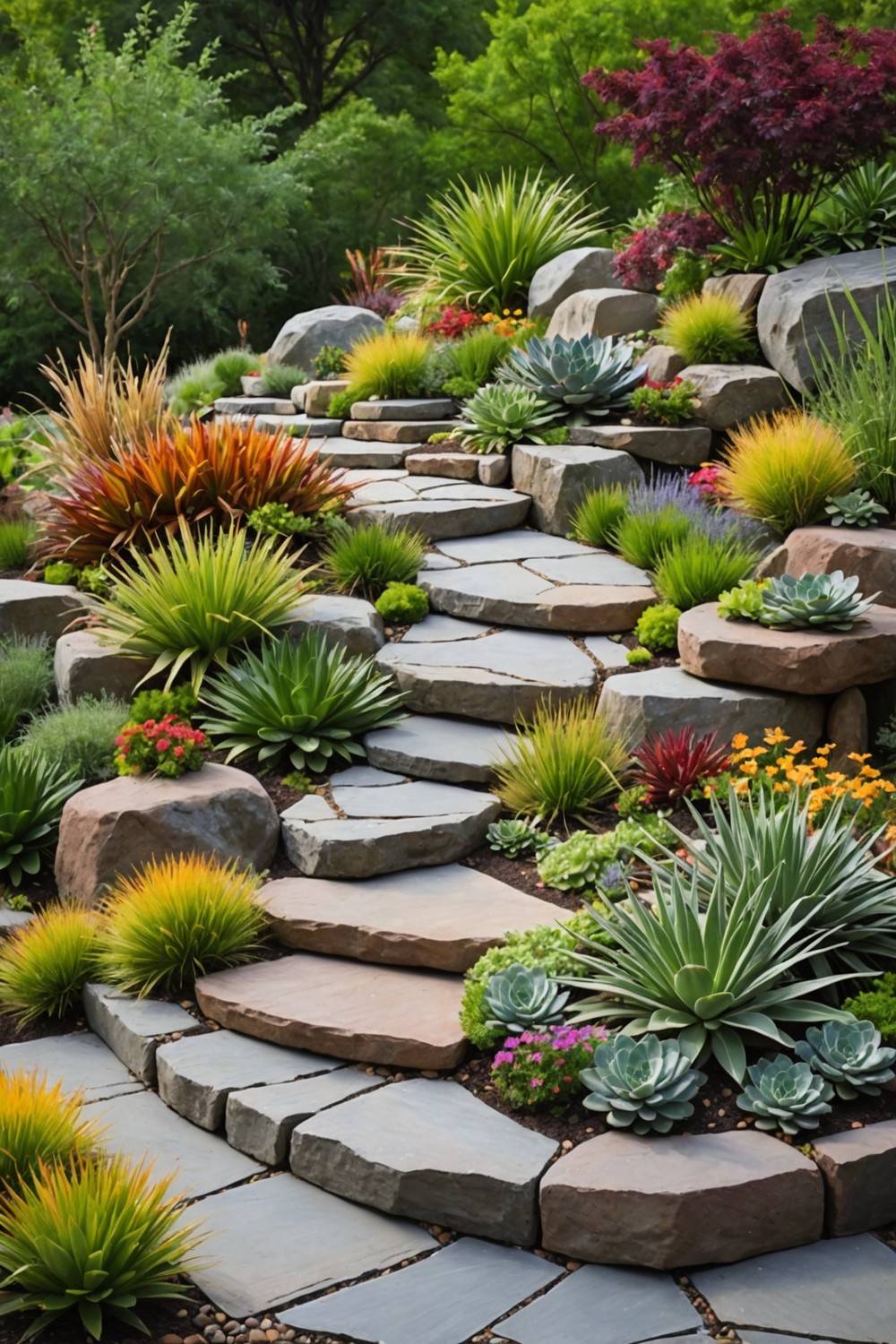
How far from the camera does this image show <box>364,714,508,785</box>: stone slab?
5.68 m

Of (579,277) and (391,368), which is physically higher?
(579,277)

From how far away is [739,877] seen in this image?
434 centimetres

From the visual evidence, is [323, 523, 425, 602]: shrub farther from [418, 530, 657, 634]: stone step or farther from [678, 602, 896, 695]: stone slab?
[678, 602, 896, 695]: stone slab

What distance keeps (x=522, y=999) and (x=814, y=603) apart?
2.36 metres

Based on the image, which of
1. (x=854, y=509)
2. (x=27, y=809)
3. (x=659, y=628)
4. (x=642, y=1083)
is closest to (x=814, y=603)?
(x=659, y=628)

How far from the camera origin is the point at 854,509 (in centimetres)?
657

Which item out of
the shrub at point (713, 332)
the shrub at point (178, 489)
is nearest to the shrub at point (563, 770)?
the shrub at point (178, 489)

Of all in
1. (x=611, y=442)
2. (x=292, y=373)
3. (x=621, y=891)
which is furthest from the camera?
(x=292, y=373)

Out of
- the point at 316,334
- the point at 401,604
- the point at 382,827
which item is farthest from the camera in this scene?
the point at 316,334

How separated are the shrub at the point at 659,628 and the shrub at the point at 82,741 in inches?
98.0

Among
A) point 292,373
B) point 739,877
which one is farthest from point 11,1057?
point 292,373

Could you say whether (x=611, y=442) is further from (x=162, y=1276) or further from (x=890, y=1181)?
(x=162, y=1276)

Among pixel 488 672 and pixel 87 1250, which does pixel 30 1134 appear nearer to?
pixel 87 1250

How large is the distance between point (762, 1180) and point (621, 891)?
1.39 meters
